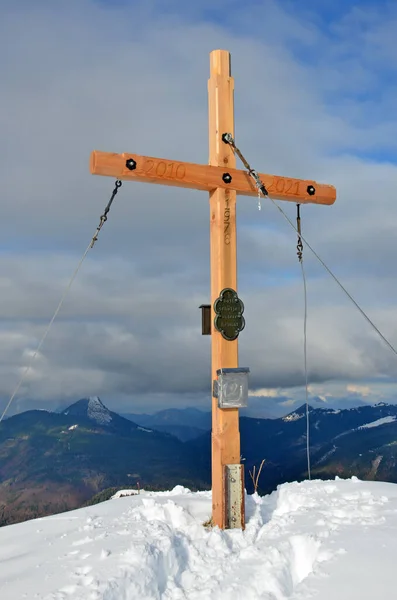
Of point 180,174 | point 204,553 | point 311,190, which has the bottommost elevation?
point 204,553

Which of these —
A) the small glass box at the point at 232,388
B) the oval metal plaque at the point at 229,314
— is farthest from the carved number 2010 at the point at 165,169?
the small glass box at the point at 232,388

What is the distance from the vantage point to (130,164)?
7125 mm

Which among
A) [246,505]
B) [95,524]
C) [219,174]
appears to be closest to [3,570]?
[95,524]

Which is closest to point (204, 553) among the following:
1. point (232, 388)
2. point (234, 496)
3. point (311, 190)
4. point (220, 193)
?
point (234, 496)

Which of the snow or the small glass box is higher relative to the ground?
the small glass box

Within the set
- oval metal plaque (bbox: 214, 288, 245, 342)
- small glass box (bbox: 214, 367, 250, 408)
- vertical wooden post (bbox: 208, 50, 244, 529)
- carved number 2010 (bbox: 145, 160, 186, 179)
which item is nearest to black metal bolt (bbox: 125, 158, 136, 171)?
carved number 2010 (bbox: 145, 160, 186, 179)

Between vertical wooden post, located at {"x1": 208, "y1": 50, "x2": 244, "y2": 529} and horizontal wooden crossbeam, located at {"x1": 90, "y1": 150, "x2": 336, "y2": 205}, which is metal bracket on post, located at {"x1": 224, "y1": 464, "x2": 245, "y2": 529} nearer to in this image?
vertical wooden post, located at {"x1": 208, "y1": 50, "x2": 244, "y2": 529}

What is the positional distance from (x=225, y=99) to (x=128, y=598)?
6.25 meters

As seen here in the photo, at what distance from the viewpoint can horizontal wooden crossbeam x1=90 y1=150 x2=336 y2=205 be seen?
23.1ft

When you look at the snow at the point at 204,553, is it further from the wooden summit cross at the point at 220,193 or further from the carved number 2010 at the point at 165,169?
the carved number 2010 at the point at 165,169

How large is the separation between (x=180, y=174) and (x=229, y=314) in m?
1.97

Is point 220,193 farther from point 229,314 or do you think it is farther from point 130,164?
point 229,314

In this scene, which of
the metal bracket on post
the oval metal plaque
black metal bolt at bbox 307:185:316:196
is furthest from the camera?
black metal bolt at bbox 307:185:316:196

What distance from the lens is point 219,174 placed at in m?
7.47
